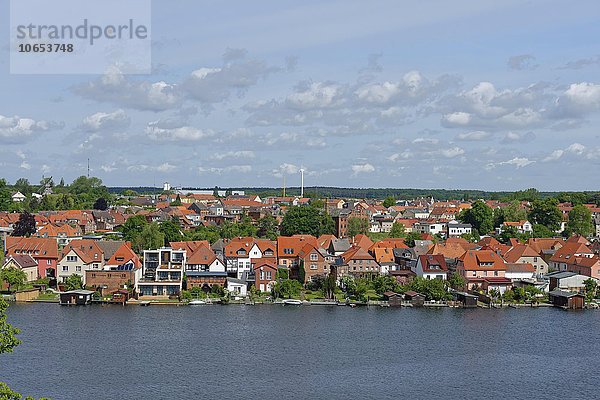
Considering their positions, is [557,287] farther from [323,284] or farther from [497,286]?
[323,284]

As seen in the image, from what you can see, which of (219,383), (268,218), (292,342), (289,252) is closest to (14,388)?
(219,383)

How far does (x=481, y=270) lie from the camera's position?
107 ft

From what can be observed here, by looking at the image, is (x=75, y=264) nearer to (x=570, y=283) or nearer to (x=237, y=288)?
(x=237, y=288)

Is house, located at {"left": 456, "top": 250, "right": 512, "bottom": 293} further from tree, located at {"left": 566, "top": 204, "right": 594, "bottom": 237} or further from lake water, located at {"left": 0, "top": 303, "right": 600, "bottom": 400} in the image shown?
tree, located at {"left": 566, "top": 204, "right": 594, "bottom": 237}

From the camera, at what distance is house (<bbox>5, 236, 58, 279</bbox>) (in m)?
34.0

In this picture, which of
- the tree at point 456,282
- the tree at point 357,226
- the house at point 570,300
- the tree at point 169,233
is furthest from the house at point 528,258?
the tree at point 169,233

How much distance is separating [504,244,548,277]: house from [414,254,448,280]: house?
15.3 ft

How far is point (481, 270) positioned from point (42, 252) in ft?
68.8

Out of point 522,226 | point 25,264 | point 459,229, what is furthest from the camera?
point 459,229

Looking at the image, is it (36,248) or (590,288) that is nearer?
(590,288)

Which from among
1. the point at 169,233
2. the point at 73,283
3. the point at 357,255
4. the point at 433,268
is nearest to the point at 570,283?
Result: the point at 433,268

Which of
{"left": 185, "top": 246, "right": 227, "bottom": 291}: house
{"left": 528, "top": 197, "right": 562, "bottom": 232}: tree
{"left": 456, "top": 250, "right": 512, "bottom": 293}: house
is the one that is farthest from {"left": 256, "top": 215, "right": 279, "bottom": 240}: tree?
{"left": 528, "top": 197, "right": 562, "bottom": 232}: tree

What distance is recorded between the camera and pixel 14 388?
16781mm

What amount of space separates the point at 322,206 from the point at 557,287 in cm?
3869
